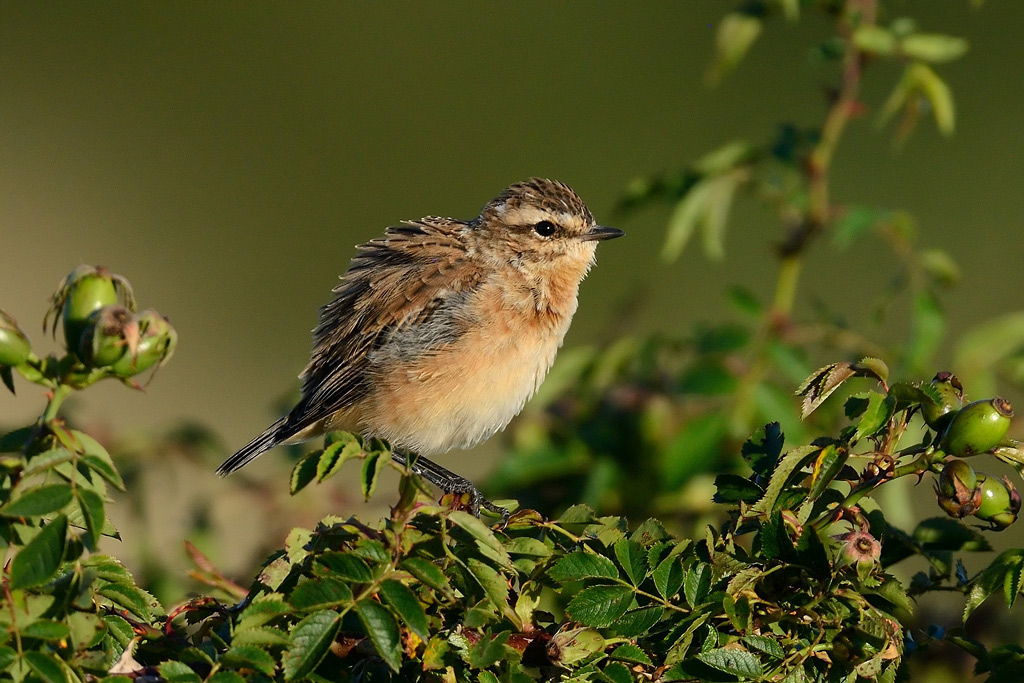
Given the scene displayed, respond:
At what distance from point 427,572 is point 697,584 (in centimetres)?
47

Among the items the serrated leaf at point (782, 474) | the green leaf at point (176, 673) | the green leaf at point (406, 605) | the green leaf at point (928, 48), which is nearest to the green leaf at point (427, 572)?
the green leaf at point (406, 605)

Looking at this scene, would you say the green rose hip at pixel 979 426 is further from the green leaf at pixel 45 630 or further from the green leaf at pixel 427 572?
the green leaf at pixel 45 630

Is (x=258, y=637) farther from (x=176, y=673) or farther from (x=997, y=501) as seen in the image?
(x=997, y=501)

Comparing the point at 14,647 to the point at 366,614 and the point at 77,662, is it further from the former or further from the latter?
the point at 366,614

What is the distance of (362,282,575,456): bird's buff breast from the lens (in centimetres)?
387

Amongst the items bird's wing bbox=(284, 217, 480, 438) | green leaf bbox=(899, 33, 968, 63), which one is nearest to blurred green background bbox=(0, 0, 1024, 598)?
bird's wing bbox=(284, 217, 480, 438)

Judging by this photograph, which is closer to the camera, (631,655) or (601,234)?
(631,655)

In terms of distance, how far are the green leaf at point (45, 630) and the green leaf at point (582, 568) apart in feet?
2.68

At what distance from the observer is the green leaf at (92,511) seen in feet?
5.45

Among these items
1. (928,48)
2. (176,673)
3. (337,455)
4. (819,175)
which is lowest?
(176,673)

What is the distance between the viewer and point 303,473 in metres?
1.87

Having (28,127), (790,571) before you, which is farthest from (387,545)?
(28,127)

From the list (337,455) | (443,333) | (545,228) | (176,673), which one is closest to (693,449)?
(443,333)

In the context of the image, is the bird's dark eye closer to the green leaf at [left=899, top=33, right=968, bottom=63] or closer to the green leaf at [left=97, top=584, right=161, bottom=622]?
the green leaf at [left=899, top=33, right=968, bottom=63]
